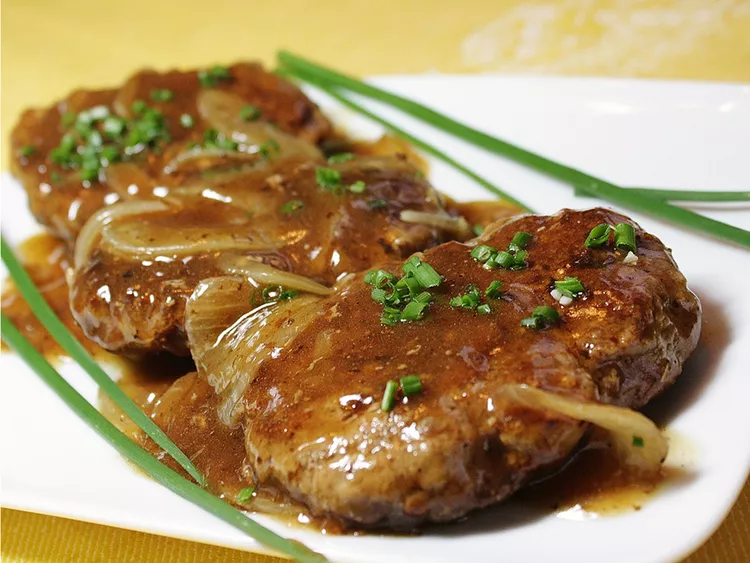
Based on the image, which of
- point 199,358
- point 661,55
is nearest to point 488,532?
point 199,358

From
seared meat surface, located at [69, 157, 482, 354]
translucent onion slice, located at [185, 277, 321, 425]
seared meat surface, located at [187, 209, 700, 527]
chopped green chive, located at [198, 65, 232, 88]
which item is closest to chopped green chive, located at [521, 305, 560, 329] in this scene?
seared meat surface, located at [187, 209, 700, 527]

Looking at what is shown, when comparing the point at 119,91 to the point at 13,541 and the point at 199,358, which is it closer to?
the point at 199,358

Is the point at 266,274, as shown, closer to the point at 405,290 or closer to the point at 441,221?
the point at 405,290

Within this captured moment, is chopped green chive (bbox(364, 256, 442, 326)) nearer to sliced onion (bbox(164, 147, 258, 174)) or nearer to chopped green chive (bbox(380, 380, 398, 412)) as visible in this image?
chopped green chive (bbox(380, 380, 398, 412))

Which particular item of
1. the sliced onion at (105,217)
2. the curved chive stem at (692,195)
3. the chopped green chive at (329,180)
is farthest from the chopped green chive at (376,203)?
the curved chive stem at (692,195)

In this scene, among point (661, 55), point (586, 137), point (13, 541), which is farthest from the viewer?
point (661, 55)

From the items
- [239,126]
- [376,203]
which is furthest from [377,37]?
[376,203]

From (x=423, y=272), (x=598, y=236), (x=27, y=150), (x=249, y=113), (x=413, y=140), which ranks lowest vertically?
(x=27, y=150)
